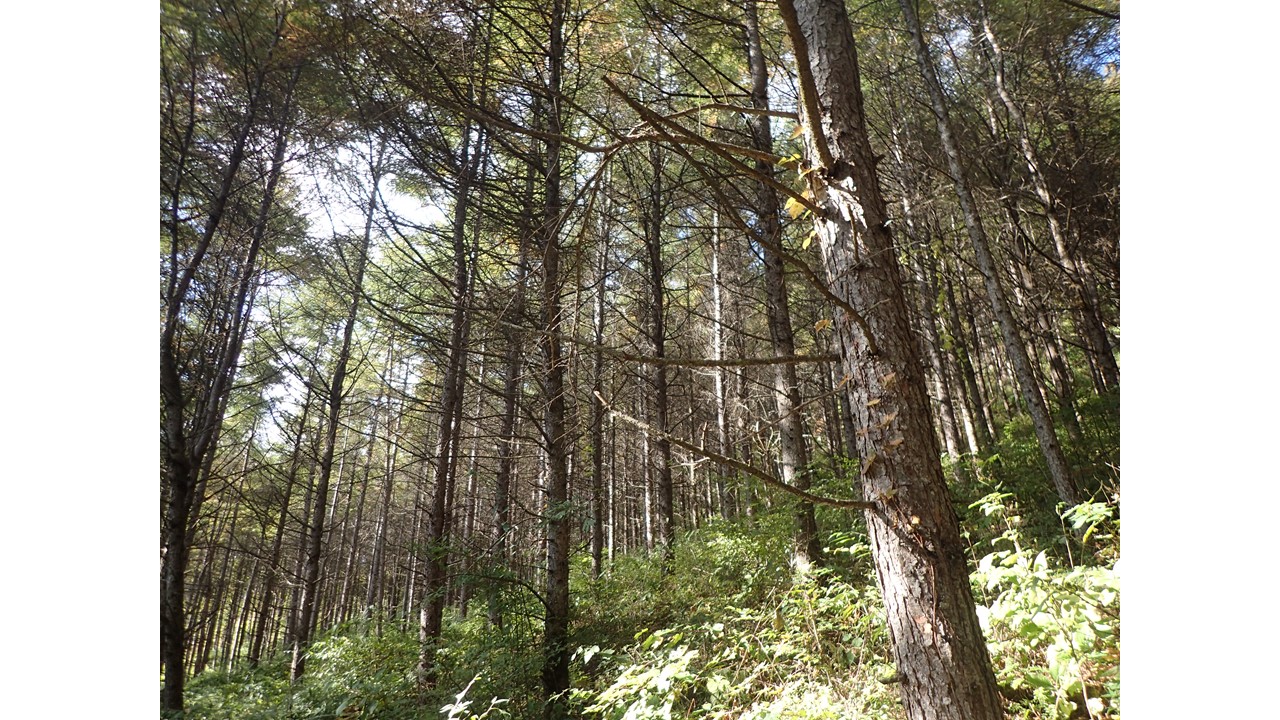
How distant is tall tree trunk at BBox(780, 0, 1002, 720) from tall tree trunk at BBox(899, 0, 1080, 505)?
506 cm

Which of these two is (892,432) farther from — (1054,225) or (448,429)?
(1054,225)

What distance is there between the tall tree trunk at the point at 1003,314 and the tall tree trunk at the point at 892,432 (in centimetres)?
506

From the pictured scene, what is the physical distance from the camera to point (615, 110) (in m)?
5.72

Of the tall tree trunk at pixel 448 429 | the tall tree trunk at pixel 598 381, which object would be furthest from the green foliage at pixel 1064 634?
the tall tree trunk at pixel 448 429

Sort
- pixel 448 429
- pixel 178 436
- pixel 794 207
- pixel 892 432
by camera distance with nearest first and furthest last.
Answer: pixel 892 432, pixel 794 207, pixel 178 436, pixel 448 429

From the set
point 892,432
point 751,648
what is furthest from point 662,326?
point 892,432

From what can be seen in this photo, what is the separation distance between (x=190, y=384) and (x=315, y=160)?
2.70 metres

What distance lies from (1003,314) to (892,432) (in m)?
5.78

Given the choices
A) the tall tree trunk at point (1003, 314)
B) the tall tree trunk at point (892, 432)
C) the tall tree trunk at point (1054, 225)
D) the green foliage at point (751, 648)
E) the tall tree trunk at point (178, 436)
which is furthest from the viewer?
the tall tree trunk at point (1054, 225)

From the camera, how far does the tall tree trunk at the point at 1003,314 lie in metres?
5.48

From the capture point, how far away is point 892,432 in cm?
160

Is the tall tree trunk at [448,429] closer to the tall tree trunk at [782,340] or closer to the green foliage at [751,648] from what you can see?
the green foliage at [751,648]
